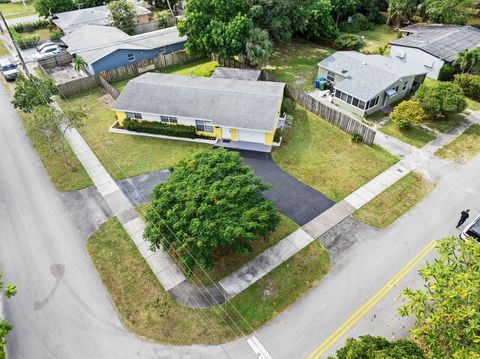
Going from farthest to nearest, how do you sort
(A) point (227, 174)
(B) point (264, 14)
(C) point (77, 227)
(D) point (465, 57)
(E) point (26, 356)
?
(B) point (264, 14) < (D) point (465, 57) < (C) point (77, 227) < (A) point (227, 174) < (E) point (26, 356)

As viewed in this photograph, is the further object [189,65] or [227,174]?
[189,65]

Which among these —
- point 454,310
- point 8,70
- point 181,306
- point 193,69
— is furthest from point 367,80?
point 8,70

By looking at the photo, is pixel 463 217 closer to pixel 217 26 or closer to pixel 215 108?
pixel 215 108

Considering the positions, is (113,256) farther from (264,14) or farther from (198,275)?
(264,14)

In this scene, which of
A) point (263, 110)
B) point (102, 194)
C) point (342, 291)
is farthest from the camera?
point (263, 110)

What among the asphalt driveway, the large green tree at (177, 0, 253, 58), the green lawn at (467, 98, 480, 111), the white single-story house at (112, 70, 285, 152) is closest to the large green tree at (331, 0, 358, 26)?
the large green tree at (177, 0, 253, 58)

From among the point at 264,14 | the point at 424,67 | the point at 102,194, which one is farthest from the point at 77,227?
the point at 424,67
